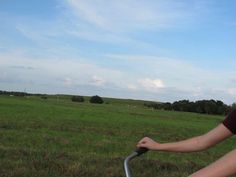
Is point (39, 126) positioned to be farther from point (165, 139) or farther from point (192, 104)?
point (192, 104)

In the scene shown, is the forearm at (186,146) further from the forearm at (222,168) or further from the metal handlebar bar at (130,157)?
the forearm at (222,168)

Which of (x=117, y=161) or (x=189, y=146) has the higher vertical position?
(x=189, y=146)

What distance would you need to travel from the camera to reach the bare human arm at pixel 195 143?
116 inches

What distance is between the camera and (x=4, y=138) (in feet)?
59.1

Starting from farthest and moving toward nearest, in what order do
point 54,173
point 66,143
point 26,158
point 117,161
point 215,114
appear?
point 215,114 < point 66,143 < point 117,161 < point 26,158 < point 54,173

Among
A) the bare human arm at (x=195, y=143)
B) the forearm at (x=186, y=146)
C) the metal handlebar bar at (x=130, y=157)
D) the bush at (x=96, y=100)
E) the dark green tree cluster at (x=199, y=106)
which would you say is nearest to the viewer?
the metal handlebar bar at (x=130, y=157)

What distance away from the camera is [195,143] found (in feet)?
10.3

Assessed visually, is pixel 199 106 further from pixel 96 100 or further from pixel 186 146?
pixel 186 146

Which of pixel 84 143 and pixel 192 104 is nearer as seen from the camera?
pixel 84 143

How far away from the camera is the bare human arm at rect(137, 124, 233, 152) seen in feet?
9.71

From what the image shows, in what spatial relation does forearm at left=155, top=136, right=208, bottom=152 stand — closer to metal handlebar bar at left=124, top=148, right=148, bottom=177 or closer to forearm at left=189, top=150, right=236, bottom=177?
metal handlebar bar at left=124, top=148, right=148, bottom=177

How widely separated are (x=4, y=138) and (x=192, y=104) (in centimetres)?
7036

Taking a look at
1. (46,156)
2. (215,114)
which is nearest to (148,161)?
(46,156)

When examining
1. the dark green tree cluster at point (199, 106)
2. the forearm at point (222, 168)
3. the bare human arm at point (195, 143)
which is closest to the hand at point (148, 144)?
the bare human arm at point (195, 143)
